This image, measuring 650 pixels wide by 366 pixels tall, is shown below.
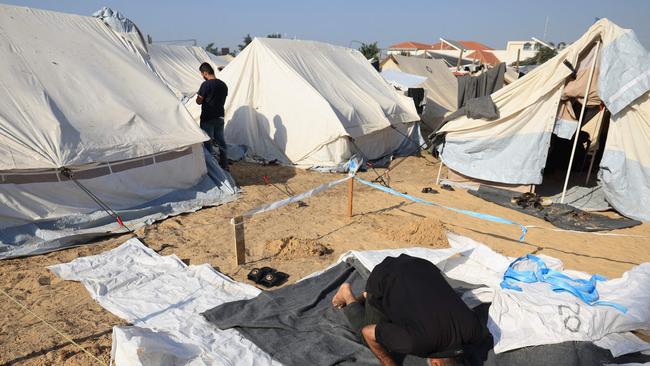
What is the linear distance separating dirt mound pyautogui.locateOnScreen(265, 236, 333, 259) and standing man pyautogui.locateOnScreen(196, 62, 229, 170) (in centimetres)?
288

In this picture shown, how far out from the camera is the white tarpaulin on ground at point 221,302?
2609mm

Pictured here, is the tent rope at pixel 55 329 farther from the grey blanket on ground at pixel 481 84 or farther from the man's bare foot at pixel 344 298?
the grey blanket on ground at pixel 481 84

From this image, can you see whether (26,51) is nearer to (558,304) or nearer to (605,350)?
(558,304)

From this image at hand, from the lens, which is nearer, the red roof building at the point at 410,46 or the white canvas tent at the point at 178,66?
the white canvas tent at the point at 178,66

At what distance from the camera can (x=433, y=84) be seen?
13.6 metres

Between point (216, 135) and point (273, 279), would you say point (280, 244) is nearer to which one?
point (273, 279)

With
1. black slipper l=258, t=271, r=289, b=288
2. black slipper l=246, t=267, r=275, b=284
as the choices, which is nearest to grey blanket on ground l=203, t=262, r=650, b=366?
black slipper l=258, t=271, r=289, b=288

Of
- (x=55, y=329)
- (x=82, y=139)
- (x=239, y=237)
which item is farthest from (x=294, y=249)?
(x=82, y=139)

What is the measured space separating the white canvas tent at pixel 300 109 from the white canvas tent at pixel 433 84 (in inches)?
134

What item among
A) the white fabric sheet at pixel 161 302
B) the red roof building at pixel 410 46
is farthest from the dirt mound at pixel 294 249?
the red roof building at pixel 410 46

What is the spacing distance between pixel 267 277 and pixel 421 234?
207 centimetres

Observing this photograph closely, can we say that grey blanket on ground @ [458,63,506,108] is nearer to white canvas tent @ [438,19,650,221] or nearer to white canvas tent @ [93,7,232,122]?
white canvas tent @ [438,19,650,221]

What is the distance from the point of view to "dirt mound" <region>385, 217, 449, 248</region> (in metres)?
4.78

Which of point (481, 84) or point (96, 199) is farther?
point (481, 84)
